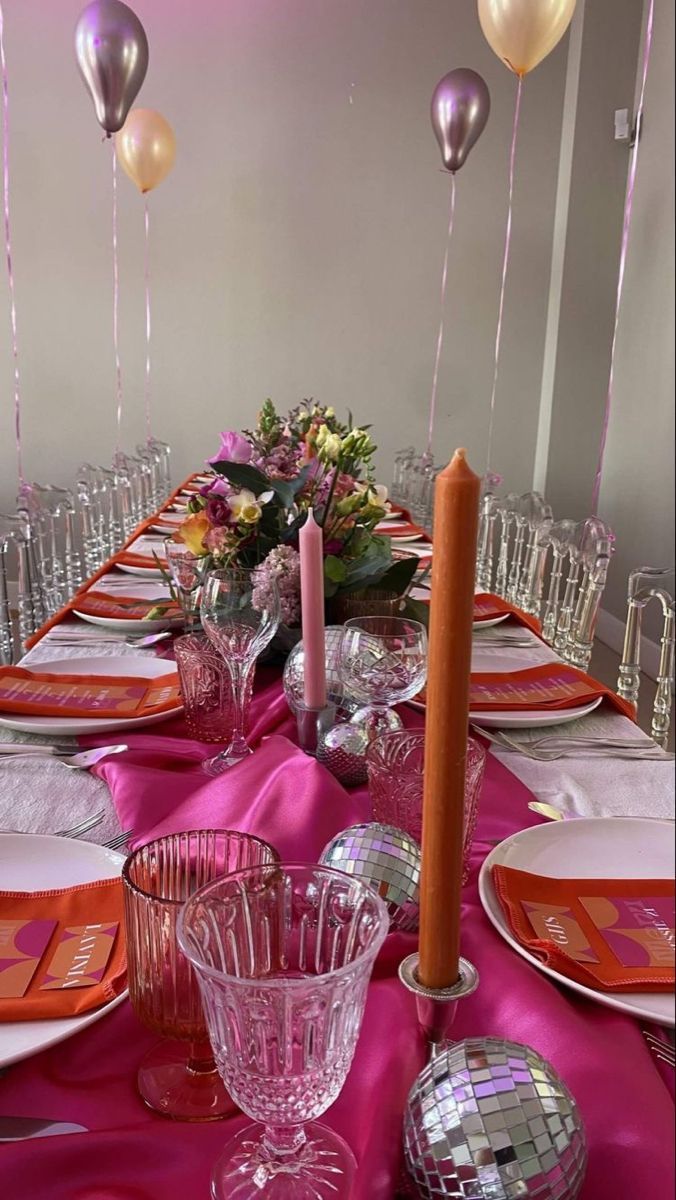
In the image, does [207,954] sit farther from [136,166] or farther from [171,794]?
[136,166]

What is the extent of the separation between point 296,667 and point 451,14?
11.5 ft

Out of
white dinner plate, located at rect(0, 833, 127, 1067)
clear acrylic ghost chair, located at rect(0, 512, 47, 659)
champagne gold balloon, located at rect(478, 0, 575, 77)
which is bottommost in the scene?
clear acrylic ghost chair, located at rect(0, 512, 47, 659)

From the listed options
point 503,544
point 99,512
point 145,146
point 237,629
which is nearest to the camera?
point 237,629

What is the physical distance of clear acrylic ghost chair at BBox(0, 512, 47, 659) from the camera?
6.72ft

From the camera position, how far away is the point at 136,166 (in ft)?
14.2

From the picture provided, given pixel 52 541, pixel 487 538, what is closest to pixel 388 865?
pixel 52 541

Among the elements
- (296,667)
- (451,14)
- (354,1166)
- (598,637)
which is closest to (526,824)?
(296,667)

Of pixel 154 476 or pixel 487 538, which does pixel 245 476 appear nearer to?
pixel 487 538

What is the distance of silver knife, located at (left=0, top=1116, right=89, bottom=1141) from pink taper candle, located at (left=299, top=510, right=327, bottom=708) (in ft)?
1.45

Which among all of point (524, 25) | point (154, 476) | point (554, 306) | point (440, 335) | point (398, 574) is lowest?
point (154, 476)

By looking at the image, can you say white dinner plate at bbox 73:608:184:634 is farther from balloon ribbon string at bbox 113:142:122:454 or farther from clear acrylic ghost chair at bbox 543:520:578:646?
balloon ribbon string at bbox 113:142:122:454

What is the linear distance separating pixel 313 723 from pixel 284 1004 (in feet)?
1.73

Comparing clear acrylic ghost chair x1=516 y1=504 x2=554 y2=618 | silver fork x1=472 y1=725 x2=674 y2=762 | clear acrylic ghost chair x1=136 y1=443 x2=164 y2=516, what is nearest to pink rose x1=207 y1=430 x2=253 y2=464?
silver fork x1=472 y1=725 x2=674 y2=762

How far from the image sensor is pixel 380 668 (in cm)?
90
